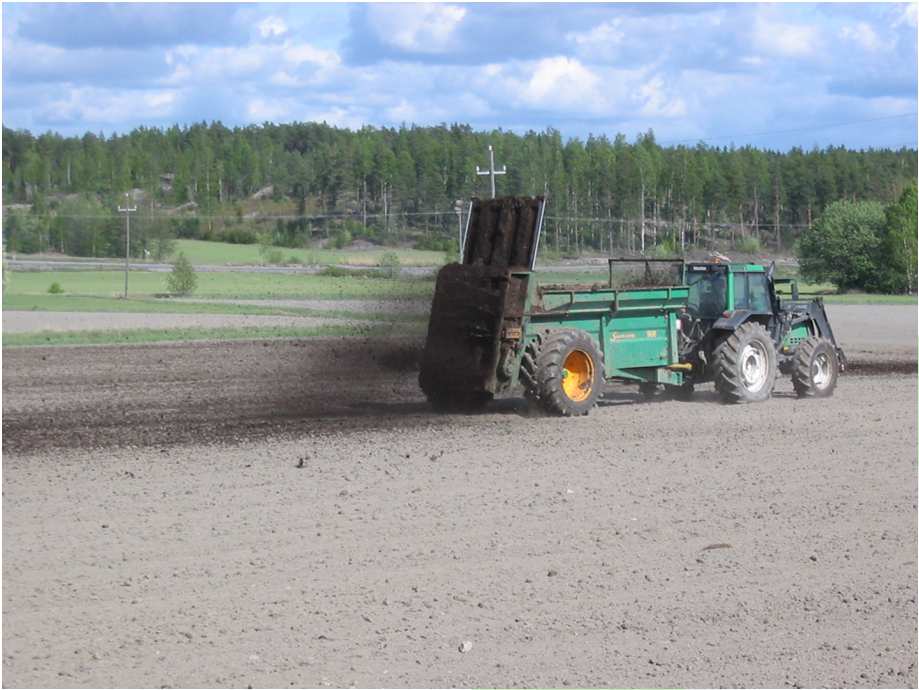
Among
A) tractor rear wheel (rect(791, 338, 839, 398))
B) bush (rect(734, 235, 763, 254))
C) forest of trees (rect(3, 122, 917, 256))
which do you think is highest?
forest of trees (rect(3, 122, 917, 256))

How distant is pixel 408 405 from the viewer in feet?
58.9

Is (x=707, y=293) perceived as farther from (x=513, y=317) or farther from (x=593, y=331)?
(x=513, y=317)

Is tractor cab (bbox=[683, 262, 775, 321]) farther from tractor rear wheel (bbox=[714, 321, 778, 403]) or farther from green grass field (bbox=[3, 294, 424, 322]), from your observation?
green grass field (bbox=[3, 294, 424, 322])

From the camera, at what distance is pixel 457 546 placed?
9578 mm

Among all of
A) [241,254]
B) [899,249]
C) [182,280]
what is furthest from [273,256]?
[899,249]

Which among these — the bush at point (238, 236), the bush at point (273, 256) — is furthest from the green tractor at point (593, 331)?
the bush at point (238, 236)

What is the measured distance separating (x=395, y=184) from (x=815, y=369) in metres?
67.4

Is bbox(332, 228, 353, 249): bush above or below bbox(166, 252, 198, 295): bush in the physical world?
above

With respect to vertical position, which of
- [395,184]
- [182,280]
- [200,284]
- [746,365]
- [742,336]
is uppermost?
[395,184]

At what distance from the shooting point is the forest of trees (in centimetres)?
5419

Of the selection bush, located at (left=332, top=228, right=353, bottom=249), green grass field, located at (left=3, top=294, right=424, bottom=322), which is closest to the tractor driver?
green grass field, located at (left=3, top=294, right=424, bottom=322)

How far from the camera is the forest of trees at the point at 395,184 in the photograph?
5419cm

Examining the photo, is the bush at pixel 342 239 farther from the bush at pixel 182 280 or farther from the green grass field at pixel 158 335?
the green grass field at pixel 158 335

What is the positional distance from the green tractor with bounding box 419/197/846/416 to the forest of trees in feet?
49.3
